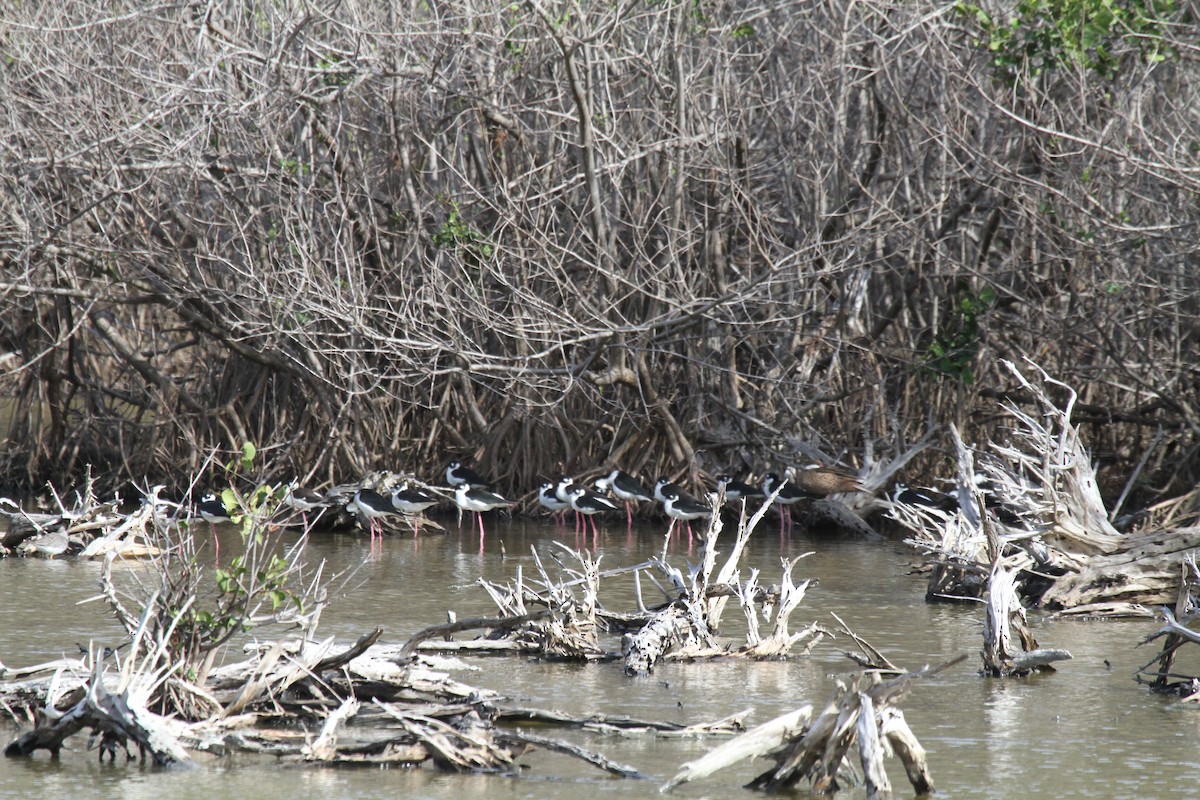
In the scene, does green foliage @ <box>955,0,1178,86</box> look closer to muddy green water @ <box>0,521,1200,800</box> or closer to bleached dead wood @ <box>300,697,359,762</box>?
muddy green water @ <box>0,521,1200,800</box>

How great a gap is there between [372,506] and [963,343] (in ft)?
19.1

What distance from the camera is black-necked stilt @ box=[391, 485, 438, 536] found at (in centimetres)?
1533

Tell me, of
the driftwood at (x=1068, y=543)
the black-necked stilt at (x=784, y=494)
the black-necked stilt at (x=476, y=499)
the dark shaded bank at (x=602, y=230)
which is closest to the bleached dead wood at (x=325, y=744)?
the driftwood at (x=1068, y=543)

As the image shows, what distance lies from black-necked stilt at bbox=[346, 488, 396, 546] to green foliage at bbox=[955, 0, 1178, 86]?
22.4 feet

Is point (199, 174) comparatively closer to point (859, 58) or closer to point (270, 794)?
point (859, 58)

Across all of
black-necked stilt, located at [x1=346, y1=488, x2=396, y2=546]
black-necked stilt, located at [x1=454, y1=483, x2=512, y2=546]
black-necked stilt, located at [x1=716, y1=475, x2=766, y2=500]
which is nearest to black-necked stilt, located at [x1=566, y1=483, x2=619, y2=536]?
black-necked stilt, located at [x1=454, y1=483, x2=512, y2=546]

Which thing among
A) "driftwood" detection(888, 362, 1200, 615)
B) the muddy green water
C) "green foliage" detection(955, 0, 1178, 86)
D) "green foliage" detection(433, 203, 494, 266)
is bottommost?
the muddy green water

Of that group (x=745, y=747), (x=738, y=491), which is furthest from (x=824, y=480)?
(x=745, y=747)

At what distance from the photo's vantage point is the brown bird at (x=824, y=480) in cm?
1546

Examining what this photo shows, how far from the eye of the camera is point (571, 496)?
597 inches

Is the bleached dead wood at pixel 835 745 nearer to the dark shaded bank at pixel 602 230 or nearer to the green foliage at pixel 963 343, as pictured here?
the dark shaded bank at pixel 602 230

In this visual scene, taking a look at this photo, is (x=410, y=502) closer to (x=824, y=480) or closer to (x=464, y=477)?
(x=464, y=477)

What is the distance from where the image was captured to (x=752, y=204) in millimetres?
14258

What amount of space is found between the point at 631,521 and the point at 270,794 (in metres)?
10.1
